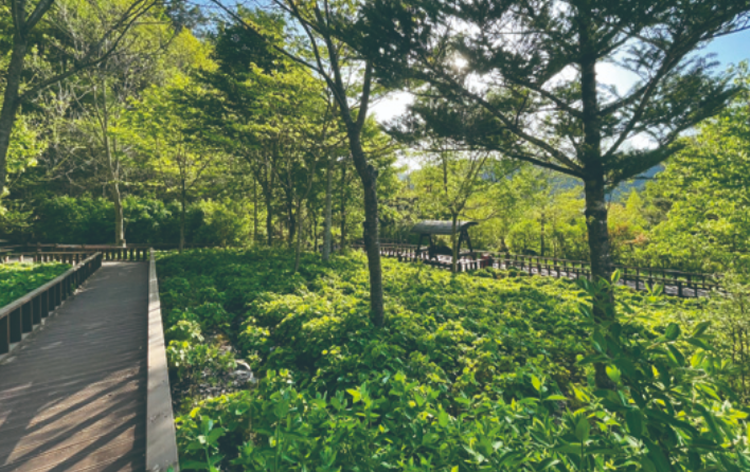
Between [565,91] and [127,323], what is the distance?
884cm

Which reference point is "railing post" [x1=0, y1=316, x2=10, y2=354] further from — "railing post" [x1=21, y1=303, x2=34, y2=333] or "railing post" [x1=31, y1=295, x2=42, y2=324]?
"railing post" [x1=31, y1=295, x2=42, y2=324]

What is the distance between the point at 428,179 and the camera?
57.5 ft

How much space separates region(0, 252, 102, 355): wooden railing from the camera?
5039 mm

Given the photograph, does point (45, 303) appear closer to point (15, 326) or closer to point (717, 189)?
point (15, 326)

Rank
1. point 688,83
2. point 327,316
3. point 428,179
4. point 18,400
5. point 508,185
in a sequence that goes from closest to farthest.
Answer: point 18,400, point 688,83, point 327,316, point 508,185, point 428,179

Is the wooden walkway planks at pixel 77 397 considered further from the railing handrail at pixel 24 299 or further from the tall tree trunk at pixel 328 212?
the tall tree trunk at pixel 328 212

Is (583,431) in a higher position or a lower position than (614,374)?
→ lower

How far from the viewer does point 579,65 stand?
5.03 meters

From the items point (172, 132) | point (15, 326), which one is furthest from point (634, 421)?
point (172, 132)

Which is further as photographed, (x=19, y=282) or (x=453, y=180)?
(x=453, y=180)

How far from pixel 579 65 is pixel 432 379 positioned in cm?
491

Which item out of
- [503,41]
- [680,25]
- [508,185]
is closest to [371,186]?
[503,41]

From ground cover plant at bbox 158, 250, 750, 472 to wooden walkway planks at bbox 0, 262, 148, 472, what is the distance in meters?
0.51

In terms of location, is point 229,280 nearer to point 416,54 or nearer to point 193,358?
point 193,358
